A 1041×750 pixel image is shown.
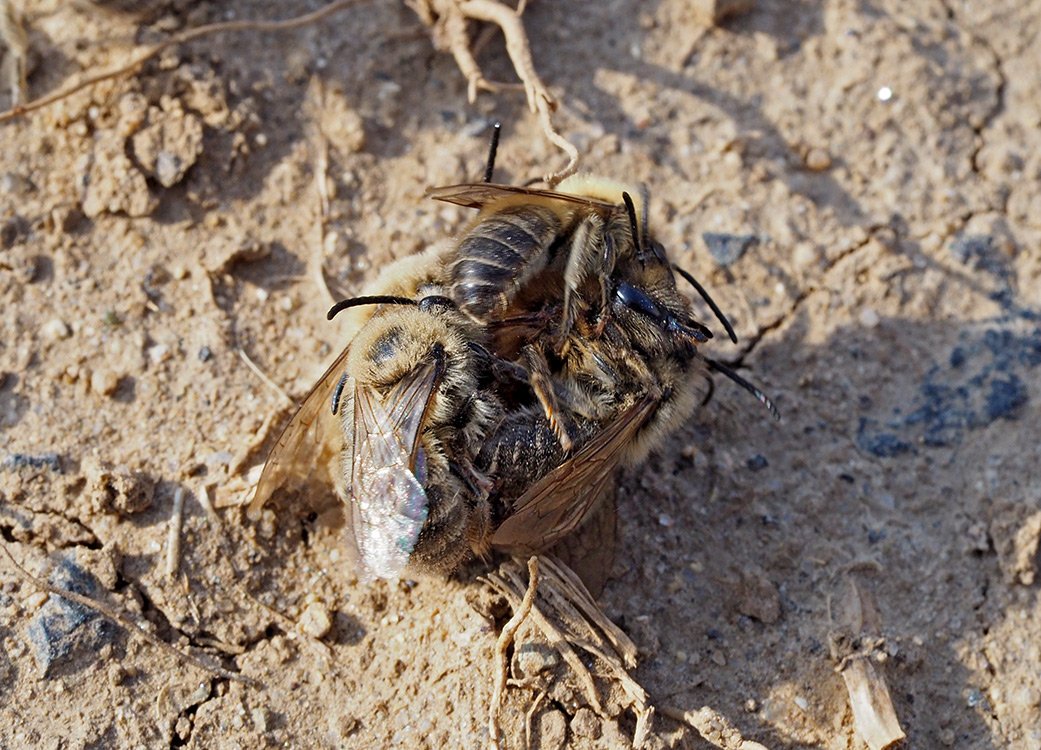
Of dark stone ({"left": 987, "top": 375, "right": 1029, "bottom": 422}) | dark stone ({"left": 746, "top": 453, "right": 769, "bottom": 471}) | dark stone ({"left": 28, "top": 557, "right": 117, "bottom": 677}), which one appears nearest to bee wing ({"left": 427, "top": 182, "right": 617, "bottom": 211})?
dark stone ({"left": 746, "top": 453, "right": 769, "bottom": 471})

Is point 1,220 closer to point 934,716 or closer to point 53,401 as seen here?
point 53,401

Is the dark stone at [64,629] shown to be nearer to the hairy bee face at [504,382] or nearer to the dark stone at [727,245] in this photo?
the hairy bee face at [504,382]

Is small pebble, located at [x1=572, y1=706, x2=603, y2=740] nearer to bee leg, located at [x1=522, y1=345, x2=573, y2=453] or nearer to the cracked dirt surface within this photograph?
the cracked dirt surface

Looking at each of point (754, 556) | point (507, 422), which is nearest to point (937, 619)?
point (754, 556)

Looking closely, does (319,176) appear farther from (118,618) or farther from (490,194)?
(118,618)

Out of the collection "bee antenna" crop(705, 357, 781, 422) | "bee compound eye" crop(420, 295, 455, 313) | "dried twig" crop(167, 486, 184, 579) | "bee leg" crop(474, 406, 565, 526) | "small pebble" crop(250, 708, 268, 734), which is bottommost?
"small pebble" crop(250, 708, 268, 734)

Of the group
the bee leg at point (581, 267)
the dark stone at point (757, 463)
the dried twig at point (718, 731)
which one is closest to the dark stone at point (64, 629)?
the bee leg at point (581, 267)
